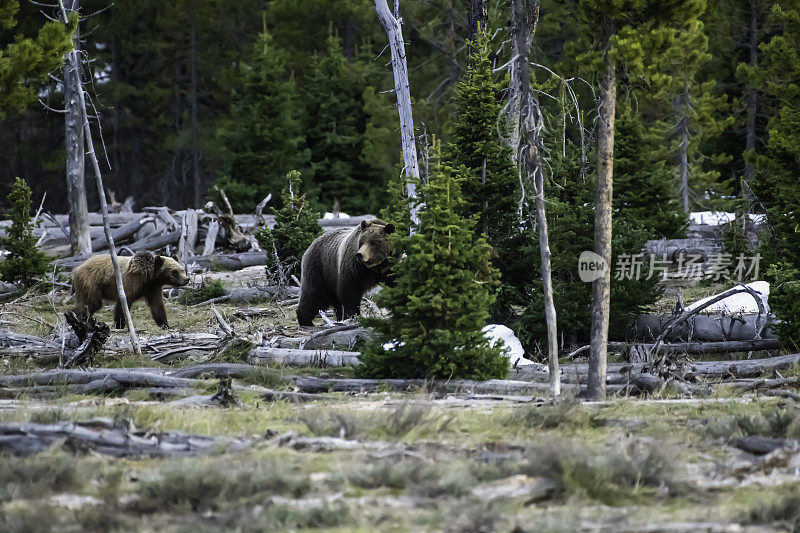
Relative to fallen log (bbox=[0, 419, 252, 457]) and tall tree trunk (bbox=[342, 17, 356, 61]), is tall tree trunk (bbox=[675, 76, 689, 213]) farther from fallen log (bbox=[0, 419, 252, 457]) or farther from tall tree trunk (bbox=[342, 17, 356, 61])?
fallen log (bbox=[0, 419, 252, 457])

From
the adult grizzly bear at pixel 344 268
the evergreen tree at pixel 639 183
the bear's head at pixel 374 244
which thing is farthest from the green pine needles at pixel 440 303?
the evergreen tree at pixel 639 183

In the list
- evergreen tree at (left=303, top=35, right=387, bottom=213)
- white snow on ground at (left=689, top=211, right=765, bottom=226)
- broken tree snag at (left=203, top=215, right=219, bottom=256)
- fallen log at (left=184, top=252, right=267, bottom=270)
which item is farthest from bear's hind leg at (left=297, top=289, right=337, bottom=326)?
evergreen tree at (left=303, top=35, right=387, bottom=213)

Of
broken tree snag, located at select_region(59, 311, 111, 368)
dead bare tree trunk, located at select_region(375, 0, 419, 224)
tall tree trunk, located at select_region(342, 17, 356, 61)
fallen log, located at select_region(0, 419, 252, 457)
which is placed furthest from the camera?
tall tree trunk, located at select_region(342, 17, 356, 61)

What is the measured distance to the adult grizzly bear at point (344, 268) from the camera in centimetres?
1339

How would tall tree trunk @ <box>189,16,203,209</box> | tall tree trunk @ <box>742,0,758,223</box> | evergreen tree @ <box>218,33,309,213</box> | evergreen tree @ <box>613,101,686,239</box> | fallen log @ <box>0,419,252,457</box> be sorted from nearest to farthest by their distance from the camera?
fallen log @ <box>0,419,252,457</box>, evergreen tree @ <box>613,101,686,239</box>, tall tree trunk @ <box>742,0,758,223</box>, evergreen tree @ <box>218,33,309,213</box>, tall tree trunk @ <box>189,16,203,209</box>

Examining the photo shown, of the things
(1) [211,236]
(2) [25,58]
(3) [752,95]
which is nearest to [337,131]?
(1) [211,236]

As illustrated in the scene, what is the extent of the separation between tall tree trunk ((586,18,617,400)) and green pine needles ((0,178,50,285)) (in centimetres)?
1339

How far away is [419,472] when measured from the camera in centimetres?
582

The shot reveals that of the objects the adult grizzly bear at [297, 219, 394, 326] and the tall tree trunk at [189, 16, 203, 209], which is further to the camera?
the tall tree trunk at [189, 16, 203, 209]

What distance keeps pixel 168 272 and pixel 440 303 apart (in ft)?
22.8

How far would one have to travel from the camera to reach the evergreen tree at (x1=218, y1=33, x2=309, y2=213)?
32719mm

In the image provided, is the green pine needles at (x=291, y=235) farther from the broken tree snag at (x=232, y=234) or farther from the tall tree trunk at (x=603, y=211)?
the tall tree trunk at (x=603, y=211)

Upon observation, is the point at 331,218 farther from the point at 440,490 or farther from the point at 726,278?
the point at 440,490

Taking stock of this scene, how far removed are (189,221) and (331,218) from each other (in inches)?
191
